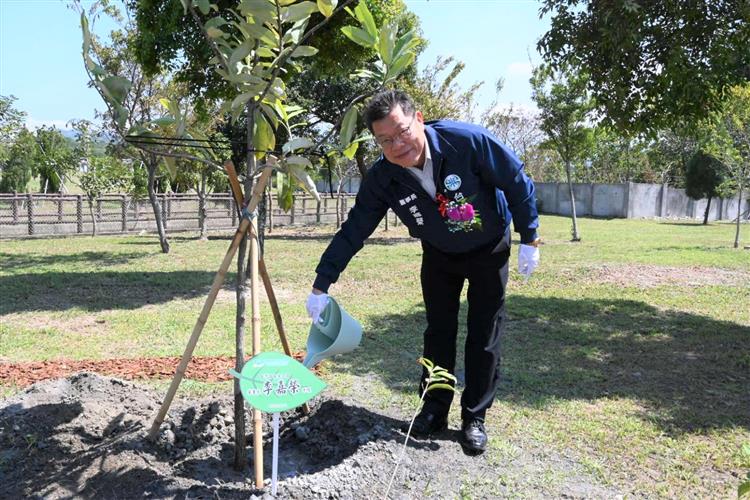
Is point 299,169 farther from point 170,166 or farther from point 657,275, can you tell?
point 657,275

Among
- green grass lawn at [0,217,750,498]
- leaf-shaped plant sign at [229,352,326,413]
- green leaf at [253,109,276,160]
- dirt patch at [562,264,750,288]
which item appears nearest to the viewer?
leaf-shaped plant sign at [229,352,326,413]

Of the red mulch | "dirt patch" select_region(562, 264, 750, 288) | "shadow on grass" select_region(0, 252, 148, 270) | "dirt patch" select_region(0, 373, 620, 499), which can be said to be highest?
"dirt patch" select_region(562, 264, 750, 288)

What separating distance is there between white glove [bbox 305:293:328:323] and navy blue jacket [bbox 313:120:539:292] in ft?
0.17

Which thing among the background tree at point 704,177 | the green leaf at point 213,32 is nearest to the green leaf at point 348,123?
the green leaf at point 213,32

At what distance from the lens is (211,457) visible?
3.01 meters

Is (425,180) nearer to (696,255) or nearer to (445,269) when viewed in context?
(445,269)

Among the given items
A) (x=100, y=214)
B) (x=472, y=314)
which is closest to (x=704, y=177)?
(x=100, y=214)

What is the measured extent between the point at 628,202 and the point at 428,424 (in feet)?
94.7

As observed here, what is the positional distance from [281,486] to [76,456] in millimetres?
1091

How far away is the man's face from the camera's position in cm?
261

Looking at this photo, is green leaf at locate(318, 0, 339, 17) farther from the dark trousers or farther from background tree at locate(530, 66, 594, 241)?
background tree at locate(530, 66, 594, 241)

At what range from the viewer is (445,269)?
3.16 m

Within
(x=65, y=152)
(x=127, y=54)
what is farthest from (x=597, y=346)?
(x=65, y=152)

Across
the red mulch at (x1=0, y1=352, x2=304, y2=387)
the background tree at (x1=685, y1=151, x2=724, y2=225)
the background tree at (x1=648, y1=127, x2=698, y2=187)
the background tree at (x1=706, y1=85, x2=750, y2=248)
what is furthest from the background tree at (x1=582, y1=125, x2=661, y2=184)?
the red mulch at (x1=0, y1=352, x2=304, y2=387)
